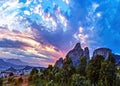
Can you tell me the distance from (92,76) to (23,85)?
7529 centimetres

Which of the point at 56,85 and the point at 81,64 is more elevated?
the point at 81,64

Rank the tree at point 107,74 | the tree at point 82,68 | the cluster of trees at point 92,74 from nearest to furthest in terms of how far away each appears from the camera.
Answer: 1. the tree at point 107,74
2. the cluster of trees at point 92,74
3. the tree at point 82,68

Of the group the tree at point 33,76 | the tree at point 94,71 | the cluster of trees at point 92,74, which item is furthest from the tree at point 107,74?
→ the tree at point 33,76

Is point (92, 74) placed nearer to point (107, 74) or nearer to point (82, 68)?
point (107, 74)

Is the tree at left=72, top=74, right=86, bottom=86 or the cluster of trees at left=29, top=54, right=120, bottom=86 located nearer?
the cluster of trees at left=29, top=54, right=120, bottom=86

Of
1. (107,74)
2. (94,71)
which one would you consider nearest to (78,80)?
(94,71)

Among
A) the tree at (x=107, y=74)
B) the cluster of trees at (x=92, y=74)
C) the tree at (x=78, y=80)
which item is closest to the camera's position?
the tree at (x=107, y=74)

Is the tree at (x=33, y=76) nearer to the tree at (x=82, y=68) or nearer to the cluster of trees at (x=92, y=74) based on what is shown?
the cluster of trees at (x=92, y=74)

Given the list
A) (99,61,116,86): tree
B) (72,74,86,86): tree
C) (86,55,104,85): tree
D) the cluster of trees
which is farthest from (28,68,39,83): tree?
(99,61,116,86): tree

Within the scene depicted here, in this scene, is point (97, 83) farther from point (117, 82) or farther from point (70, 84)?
point (70, 84)

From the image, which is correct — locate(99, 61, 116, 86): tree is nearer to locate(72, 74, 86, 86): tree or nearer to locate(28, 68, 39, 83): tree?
locate(72, 74, 86, 86): tree

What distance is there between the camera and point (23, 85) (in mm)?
176375


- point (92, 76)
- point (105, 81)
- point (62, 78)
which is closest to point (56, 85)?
point (62, 78)

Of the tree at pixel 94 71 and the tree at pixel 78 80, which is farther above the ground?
the tree at pixel 94 71
